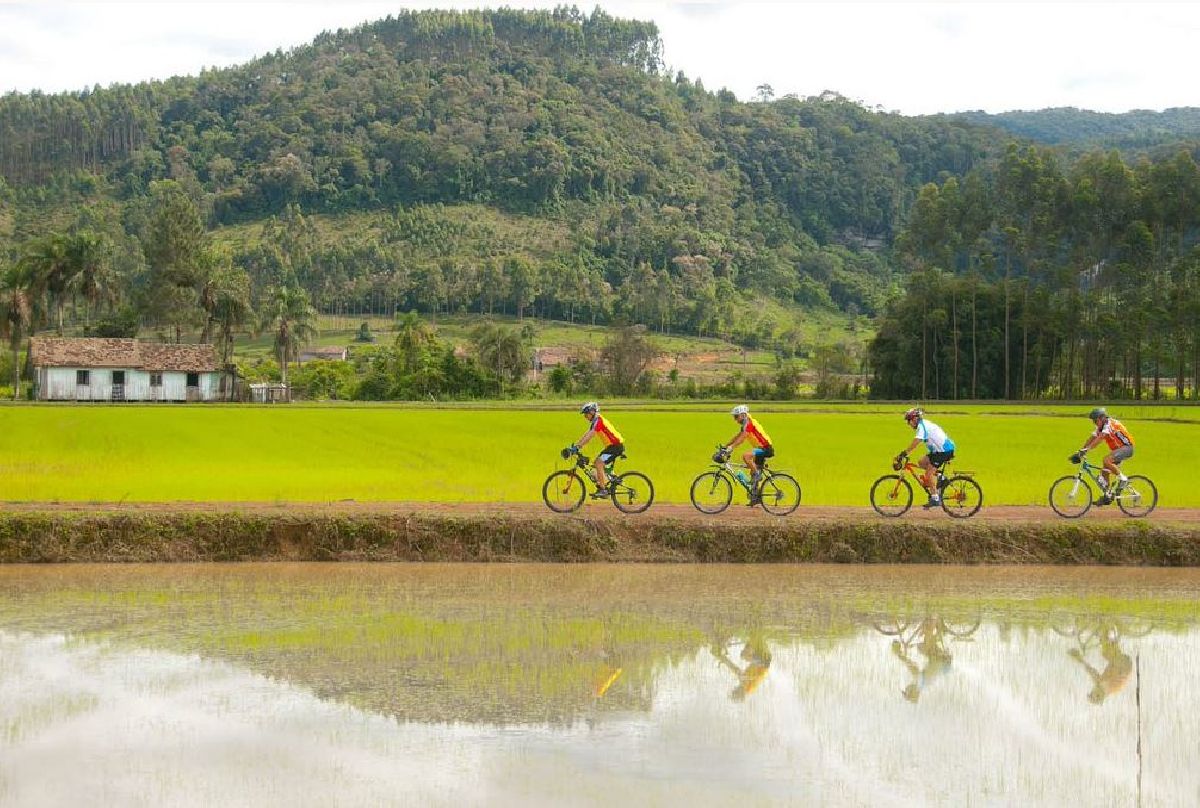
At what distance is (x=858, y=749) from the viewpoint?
31.0 ft

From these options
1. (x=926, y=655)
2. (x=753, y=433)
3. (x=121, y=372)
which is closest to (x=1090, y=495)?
→ (x=753, y=433)

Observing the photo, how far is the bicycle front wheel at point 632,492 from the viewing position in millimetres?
21234

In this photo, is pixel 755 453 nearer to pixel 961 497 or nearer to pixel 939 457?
pixel 939 457

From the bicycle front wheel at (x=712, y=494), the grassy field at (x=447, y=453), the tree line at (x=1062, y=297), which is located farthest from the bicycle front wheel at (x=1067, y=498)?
the tree line at (x=1062, y=297)

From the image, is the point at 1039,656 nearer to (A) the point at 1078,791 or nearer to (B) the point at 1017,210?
(A) the point at 1078,791

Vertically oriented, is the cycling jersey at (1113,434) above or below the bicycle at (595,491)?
above

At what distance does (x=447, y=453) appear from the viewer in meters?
36.3

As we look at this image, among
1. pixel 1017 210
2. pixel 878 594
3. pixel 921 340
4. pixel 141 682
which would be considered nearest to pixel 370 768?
Answer: pixel 141 682

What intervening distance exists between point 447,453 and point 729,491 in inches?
639

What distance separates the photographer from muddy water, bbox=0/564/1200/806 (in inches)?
339

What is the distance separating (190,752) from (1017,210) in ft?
331

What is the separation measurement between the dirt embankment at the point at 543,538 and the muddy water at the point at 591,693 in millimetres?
1882

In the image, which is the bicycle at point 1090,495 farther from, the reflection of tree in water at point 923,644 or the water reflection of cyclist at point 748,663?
the water reflection of cyclist at point 748,663

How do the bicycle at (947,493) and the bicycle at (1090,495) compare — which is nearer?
the bicycle at (947,493)
